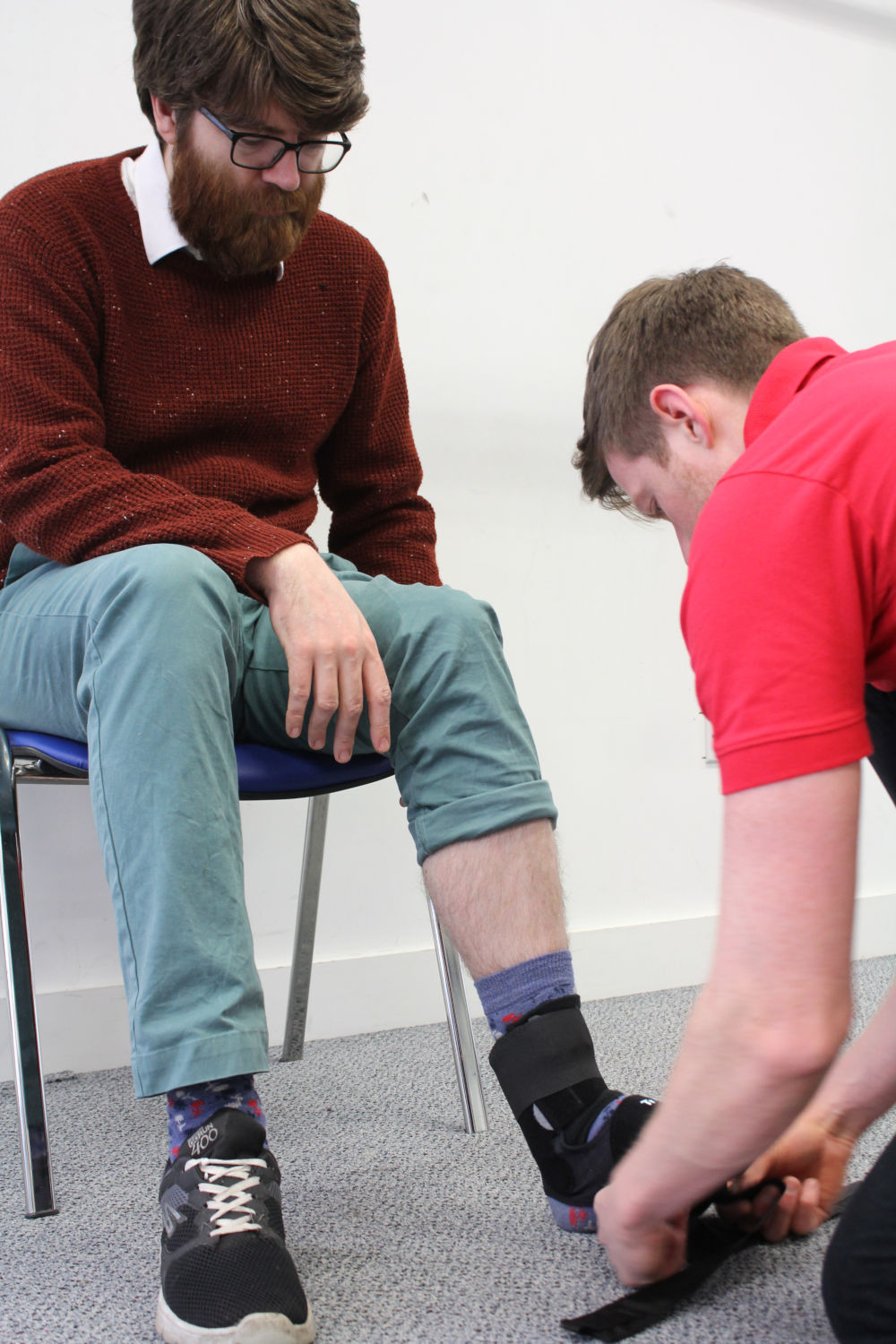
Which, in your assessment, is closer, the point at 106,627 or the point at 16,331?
the point at 106,627

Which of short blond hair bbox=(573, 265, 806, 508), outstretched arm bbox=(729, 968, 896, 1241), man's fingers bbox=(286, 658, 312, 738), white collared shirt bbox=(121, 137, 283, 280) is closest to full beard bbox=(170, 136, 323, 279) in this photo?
white collared shirt bbox=(121, 137, 283, 280)

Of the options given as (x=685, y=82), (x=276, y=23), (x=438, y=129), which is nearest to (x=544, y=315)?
(x=438, y=129)

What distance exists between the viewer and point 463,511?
5.31 feet

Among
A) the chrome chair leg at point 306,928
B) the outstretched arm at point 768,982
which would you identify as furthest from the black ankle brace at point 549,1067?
the chrome chair leg at point 306,928

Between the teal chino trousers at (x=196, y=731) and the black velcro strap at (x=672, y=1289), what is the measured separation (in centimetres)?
24

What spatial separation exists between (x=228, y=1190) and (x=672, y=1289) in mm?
264

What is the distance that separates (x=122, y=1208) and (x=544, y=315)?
4.56ft

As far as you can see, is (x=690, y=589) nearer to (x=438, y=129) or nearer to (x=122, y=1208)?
(x=122, y=1208)

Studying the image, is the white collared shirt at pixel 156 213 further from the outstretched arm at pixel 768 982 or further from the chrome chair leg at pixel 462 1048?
the outstretched arm at pixel 768 982

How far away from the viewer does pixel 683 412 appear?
0.78 meters

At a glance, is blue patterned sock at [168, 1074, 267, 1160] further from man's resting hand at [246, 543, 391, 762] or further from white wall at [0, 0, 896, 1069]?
white wall at [0, 0, 896, 1069]

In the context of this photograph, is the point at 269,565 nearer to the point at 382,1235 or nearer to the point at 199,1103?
the point at 199,1103

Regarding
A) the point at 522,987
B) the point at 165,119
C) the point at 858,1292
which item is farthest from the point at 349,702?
the point at 165,119

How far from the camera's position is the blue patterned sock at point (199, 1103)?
64 cm
